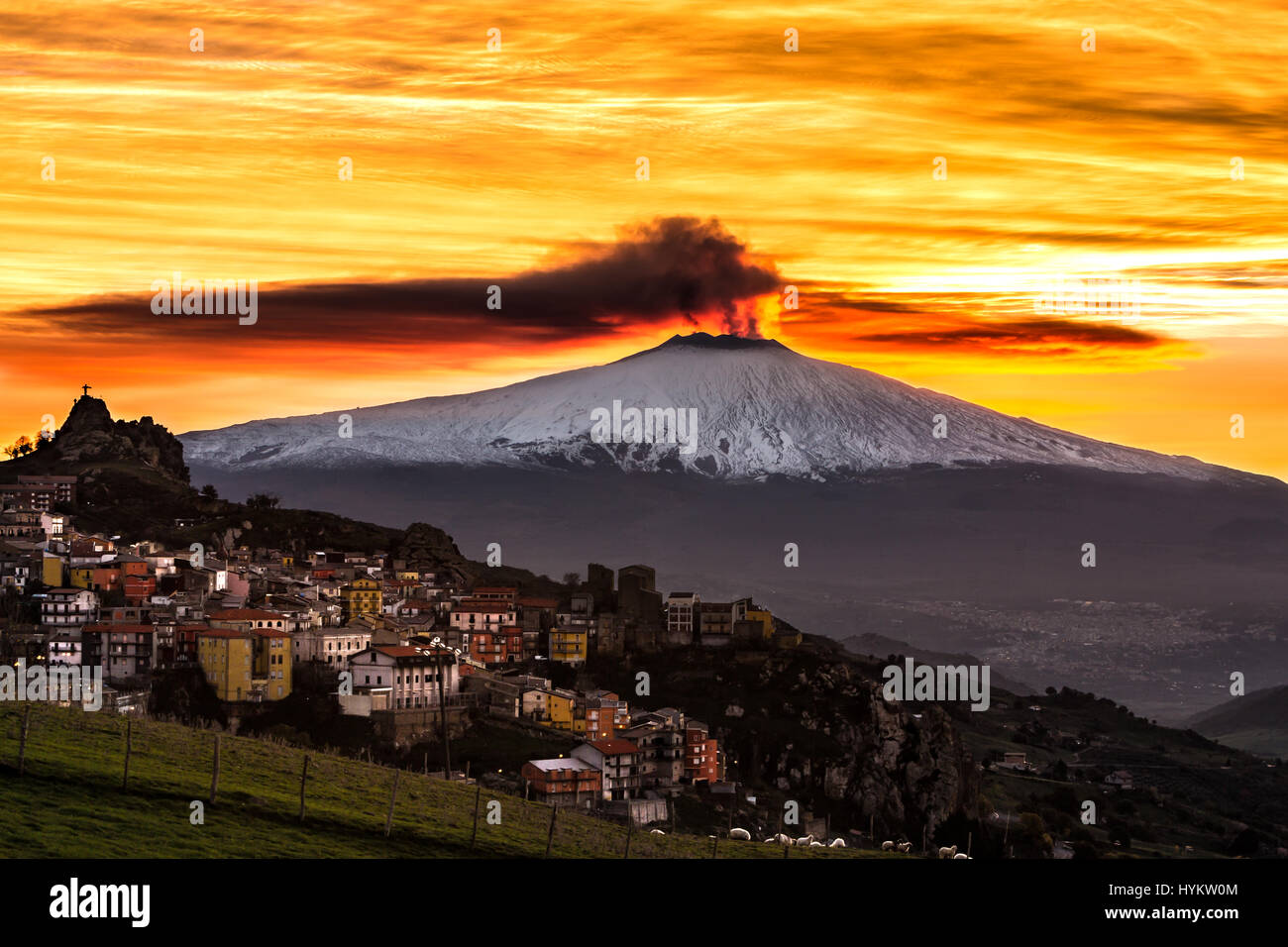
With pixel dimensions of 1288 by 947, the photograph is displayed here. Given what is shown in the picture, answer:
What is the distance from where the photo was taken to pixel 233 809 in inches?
965

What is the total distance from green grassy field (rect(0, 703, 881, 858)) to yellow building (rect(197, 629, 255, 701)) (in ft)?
122

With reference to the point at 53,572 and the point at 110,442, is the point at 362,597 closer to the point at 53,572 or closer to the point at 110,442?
the point at 53,572

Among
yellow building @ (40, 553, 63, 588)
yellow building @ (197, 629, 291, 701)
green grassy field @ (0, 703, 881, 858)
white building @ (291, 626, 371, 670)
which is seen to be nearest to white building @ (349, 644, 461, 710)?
white building @ (291, 626, 371, 670)

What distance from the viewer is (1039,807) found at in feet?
285

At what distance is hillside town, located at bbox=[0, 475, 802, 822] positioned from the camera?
67.1 m

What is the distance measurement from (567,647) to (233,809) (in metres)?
59.8

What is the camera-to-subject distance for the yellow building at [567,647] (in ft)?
275

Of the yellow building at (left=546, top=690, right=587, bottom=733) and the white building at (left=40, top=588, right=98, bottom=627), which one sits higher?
the white building at (left=40, top=588, right=98, bottom=627)

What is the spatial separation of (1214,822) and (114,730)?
Answer: 3130 inches

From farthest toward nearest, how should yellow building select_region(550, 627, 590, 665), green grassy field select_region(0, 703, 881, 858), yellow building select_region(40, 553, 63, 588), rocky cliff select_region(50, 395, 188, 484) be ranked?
rocky cliff select_region(50, 395, 188, 484), yellow building select_region(40, 553, 63, 588), yellow building select_region(550, 627, 590, 665), green grassy field select_region(0, 703, 881, 858)

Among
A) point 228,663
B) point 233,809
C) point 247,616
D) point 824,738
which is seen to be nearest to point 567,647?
point 824,738

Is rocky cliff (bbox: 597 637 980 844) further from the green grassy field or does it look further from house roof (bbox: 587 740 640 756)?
the green grassy field

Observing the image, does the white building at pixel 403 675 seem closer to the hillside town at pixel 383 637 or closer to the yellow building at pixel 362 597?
the hillside town at pixel 383 637
